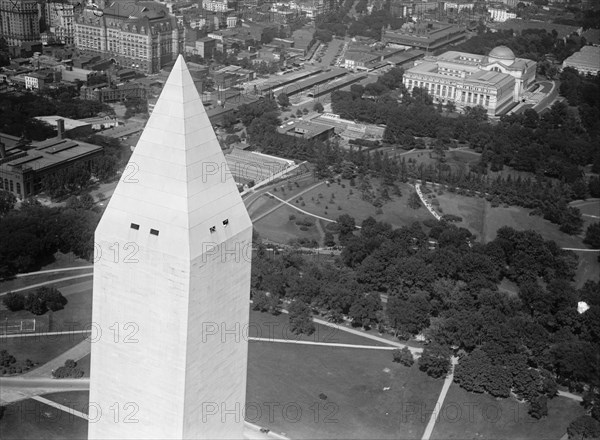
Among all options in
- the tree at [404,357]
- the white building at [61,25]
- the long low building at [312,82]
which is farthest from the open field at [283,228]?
the white building at [61,25]

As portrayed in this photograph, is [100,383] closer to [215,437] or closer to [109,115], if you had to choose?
[215,437]

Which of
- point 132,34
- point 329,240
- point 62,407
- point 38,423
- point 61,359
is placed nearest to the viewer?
point 38,423

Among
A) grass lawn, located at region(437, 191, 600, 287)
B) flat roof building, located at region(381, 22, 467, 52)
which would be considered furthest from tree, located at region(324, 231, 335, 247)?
flat roof building, located at region(381, 22, 467, 52)

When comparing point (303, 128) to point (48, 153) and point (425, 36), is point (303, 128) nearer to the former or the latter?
point (48, 153)

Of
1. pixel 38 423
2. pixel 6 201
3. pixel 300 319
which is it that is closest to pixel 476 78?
pixel 6 201

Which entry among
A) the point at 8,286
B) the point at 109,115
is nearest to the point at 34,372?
the point at 8,286

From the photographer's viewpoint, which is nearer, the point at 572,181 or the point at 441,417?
the point at 441,417
